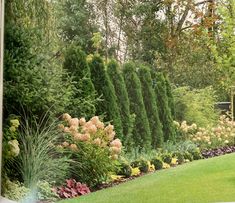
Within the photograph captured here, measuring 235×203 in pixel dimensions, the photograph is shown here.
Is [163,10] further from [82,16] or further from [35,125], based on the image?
[35,125]

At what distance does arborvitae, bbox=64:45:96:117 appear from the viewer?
428 centimetres

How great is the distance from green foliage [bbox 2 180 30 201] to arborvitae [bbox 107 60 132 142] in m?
0.99

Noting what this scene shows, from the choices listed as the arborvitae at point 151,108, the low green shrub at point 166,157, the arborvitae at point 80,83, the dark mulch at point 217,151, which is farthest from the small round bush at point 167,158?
the arborvitae at point 80,83

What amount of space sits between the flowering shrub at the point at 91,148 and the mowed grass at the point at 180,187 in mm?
178

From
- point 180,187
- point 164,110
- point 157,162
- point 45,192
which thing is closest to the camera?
point 45,192

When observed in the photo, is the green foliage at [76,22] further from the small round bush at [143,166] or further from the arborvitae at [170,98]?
the small round bush at [143,166]

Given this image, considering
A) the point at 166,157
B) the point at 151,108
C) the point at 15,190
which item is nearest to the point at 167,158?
the point at 166,157

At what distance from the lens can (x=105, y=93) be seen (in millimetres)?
4441

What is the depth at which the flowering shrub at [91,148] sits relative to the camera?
4.31 metres

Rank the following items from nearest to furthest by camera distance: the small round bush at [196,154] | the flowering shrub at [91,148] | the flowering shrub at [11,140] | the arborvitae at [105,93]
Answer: the flowering shrub at [11,140]
the flowering shrub at [91,148]
the arborvitae at [105,93]
the small round bush at [196,154]

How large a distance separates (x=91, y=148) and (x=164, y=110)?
76 cm

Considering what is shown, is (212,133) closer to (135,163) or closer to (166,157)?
(166,157)

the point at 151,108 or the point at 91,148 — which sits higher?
the point at 151,108

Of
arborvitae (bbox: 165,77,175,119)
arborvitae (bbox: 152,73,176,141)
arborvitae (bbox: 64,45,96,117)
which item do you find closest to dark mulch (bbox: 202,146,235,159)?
arborvitae (bbox: 152,73,176,141)
